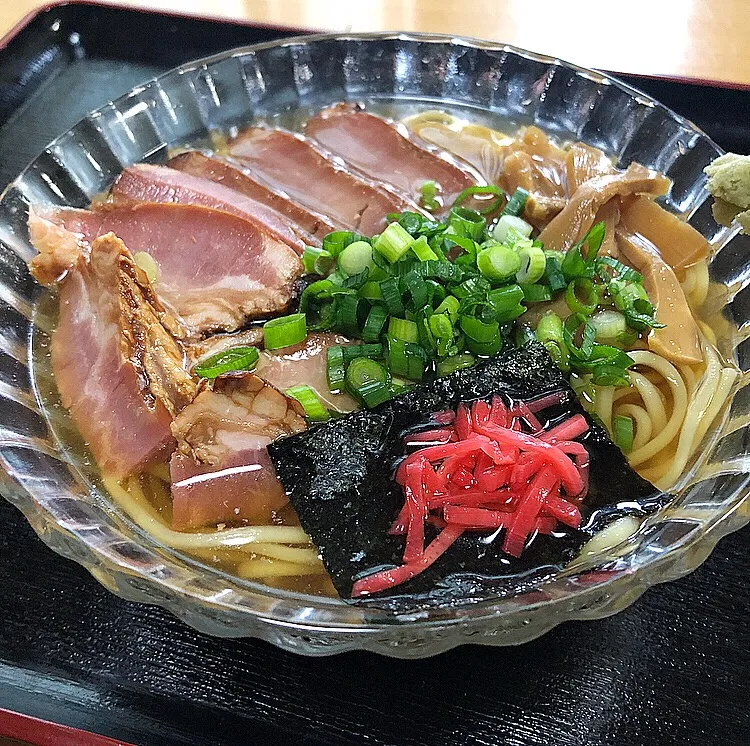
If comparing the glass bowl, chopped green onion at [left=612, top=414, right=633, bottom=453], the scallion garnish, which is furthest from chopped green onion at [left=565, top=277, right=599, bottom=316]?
the glass bowl

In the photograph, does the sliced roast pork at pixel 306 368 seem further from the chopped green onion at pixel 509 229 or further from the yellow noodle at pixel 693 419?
the yellow noodle at pixel 693 419

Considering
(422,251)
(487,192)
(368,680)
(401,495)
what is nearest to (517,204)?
(487,192)

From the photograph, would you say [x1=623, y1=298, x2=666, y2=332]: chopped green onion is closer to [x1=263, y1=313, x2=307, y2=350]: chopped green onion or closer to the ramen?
the ramen

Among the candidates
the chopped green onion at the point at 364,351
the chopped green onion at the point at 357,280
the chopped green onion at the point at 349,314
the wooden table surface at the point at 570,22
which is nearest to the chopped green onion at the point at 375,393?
the chopped green onion at the point at 364,351

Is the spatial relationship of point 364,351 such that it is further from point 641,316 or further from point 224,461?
point 641,316

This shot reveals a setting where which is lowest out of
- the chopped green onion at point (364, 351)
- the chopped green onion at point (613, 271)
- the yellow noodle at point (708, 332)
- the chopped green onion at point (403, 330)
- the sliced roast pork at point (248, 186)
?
the chopped green onion at point (364, 351)

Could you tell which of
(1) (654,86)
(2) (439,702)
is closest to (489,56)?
(1) (654,86)

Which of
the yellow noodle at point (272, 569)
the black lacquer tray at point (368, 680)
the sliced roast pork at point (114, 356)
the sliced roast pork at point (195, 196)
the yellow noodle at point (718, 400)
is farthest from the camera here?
the sliced roast pork at point (195, 196)
